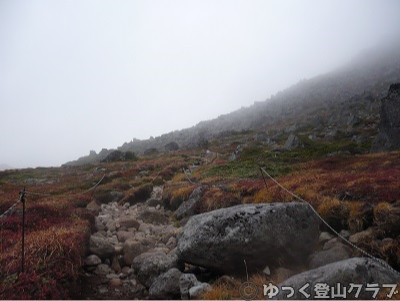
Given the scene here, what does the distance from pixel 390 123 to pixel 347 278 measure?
20891 mm

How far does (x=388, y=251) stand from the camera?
6.45 meters

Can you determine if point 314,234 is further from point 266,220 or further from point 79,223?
point 79,223

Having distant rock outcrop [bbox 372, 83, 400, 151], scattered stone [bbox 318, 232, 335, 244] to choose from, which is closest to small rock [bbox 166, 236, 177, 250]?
scattered stone [bbox 318, 232, 335, 244]

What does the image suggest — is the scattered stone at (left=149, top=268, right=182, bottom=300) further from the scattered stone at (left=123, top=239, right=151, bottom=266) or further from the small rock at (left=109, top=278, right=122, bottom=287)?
the scattered stone at (left=123, top=239, right=151, bottom=266)

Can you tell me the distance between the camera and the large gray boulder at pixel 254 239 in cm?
726

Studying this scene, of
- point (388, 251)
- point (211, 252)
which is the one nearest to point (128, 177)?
point (211, 252)

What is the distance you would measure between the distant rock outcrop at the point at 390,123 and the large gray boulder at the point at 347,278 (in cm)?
1895

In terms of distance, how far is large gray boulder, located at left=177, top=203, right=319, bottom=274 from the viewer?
726 cm

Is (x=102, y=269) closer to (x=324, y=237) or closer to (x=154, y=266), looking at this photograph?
(x=154, y=266)

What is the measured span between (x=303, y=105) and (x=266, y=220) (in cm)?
8010

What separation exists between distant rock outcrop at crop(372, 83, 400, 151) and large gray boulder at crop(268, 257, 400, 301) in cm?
1895

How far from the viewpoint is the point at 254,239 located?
23.6ft

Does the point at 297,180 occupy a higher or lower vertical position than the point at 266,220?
lower

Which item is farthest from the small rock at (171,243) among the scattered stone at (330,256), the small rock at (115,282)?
the scattered stone at (330,256)
